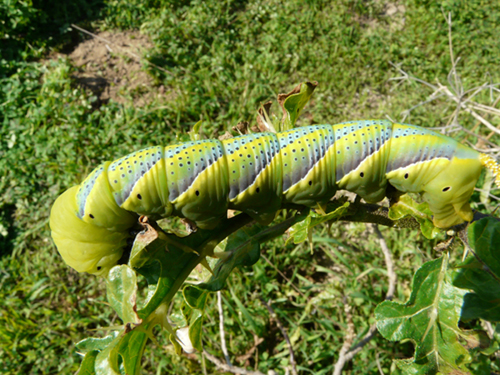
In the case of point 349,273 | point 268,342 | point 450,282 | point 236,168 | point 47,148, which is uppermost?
point 236,168

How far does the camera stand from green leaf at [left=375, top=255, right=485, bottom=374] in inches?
74.5

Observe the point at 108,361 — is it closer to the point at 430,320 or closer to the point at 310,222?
the point at 310,222

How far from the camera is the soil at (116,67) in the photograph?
235 inches

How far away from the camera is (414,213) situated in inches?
70.9

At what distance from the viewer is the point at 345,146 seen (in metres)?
2.19

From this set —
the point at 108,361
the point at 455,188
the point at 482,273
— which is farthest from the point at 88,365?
the point at 455,188

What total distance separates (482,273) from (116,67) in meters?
5.82

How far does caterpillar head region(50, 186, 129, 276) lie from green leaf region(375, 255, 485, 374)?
139 centimetres

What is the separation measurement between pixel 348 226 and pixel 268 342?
1571 mm

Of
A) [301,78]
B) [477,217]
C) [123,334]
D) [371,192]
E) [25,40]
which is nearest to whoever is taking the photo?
[123,334]

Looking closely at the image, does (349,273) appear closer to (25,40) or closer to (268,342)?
(268,342)

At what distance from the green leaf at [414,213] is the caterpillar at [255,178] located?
0.20 meters

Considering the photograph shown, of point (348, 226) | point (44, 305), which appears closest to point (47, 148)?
point (44, 305)

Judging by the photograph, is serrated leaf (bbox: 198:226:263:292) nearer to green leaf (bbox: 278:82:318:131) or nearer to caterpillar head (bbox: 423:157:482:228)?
green leaf (bbox: 278:82:318:131)
